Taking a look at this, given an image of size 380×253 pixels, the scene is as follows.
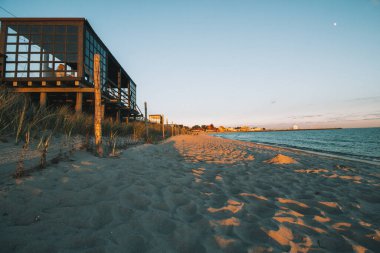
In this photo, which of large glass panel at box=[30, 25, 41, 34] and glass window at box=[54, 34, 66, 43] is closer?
large glass panel at box=[30, 25, 41, 34]

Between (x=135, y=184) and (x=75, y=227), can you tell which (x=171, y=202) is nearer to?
(x=135, y=184)

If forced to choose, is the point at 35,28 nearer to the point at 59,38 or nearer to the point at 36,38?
the point at 36,38

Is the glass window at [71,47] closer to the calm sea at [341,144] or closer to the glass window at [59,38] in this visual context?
the glass window at [59,38]

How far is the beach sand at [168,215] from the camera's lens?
5.02 ft

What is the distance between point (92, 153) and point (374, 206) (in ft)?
18.1

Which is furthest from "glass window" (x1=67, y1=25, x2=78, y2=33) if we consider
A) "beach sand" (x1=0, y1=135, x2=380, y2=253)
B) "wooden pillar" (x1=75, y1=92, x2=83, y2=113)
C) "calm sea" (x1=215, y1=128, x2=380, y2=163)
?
"calm sea" (x1=215, y1=128, x2=380, y2=163)

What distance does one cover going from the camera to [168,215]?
2061 mm

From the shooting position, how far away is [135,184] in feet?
9.24

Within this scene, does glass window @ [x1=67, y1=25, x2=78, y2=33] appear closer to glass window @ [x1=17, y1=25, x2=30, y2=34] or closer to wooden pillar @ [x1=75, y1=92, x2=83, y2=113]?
glass window @ [x1=17, y1=25, x2=30, y2=34]

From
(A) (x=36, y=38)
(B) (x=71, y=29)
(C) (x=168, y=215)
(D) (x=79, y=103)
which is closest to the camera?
(C) (x=168, y=215)

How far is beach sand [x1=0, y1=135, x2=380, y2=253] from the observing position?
153 centimetres

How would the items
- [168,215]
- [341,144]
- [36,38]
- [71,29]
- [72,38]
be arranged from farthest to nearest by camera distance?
[341,144], [72,38], [36,38], [71,29], [168,215]

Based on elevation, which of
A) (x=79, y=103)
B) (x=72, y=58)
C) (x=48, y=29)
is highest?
(x=48, y=29)

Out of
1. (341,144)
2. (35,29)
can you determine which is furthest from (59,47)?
(341,144)
